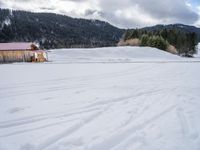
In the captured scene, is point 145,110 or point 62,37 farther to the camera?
point 62,37

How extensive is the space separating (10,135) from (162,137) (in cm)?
298

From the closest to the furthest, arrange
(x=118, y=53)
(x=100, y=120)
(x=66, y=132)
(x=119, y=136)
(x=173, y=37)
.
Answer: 1. (x=119, y=136)
2. (x=66, y=132)
3. (x=100, y=120)
4. (x=118, y=53)
5. (x=173, y=37)

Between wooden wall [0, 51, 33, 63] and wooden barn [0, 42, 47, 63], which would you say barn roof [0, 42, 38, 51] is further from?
wooden wall [0, 51, 33, 63]

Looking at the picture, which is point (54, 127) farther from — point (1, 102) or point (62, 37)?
point (62, 37)

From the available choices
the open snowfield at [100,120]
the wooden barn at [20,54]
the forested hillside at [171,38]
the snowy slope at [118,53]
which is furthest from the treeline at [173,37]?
the open snowfield at [100,120]

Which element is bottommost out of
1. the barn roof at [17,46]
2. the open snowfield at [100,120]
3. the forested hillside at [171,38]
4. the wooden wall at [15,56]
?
the wooden wall at [15,56]

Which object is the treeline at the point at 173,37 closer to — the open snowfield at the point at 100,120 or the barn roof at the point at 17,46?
the barn roof at the point at 17,46

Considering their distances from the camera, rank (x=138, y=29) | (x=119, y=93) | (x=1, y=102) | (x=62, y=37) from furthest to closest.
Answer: (x=62, y=37) < (x=138, y=29) < (x=119, y=93) < (x=1, y=102)

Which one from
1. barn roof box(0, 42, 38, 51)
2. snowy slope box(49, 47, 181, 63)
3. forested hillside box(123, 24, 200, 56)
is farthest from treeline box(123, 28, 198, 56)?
barn roof box(0, 42, 38, 51)

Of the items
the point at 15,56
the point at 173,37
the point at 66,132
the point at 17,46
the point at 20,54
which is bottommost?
the point at 15,56

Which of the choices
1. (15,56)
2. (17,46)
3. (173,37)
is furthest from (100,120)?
(173,37)

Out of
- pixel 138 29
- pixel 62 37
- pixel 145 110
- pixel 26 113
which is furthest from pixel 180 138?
pixel 62 37

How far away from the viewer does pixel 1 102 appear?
920cm

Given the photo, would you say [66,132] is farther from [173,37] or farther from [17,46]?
[173,37]
